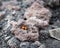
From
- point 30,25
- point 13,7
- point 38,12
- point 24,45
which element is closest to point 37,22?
point 30,25

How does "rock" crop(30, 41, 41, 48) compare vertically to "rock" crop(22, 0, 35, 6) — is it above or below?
below

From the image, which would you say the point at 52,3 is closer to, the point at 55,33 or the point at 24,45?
the point at 55,33

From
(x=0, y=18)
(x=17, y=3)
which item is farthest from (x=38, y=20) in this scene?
(x=17, y=3)

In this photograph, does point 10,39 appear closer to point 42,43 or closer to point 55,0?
point 42,43

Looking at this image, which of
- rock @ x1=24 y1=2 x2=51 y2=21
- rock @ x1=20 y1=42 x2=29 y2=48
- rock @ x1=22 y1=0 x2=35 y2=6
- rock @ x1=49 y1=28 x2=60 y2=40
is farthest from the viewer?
rock @ x1=22 y1=0 x2=35 y2=6

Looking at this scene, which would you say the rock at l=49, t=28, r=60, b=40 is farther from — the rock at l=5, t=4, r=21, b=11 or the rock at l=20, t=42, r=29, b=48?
the rock at l=5, t=4, r=21, b=11

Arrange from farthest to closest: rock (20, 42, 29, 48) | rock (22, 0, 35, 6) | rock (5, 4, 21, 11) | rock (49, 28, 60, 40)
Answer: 1. rock (22, 0, 35, 6)
2. rock (5, 4, 21, 11)
3. rock (49, 28, 60, 40)
4. rock (20, 42, 29, 48)

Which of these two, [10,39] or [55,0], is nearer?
[10,39]

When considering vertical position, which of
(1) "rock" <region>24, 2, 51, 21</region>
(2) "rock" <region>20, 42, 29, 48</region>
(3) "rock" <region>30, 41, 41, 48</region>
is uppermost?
(1) "rock" <region>24, 2, 51, 21</region>

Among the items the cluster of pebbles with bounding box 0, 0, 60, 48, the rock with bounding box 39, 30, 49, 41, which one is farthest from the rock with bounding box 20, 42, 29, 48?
the rock with bounding box 39, 30, 49, 41

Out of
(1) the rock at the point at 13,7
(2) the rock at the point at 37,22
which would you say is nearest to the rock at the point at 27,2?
(1) the rock at the point at 13,7
